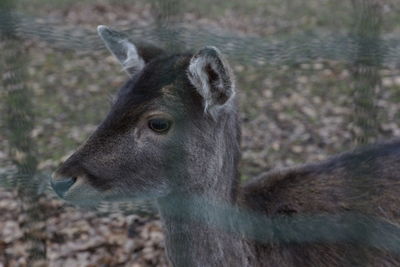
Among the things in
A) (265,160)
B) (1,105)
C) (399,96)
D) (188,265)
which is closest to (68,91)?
(1,105)

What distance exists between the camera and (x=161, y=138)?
278 centimetres

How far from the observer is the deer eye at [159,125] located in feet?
9.00

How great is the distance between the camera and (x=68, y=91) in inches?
285

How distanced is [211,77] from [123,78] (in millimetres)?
4802

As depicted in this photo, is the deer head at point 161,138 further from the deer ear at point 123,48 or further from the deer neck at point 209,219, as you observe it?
the deer ear at point 123,48

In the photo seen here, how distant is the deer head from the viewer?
8.84 feet

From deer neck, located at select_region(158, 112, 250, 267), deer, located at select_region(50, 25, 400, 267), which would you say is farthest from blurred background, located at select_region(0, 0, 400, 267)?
deer neck, located at select_region(158, 112, 250, 267)

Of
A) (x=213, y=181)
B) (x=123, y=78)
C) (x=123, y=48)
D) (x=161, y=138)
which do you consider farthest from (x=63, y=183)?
(x=123, y=78)

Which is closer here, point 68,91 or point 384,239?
point 384,239

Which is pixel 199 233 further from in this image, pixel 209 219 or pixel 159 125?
pixel 159 125

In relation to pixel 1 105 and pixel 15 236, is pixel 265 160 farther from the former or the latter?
pixel 1 105

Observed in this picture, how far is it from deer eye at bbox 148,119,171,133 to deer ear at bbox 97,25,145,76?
382 mm

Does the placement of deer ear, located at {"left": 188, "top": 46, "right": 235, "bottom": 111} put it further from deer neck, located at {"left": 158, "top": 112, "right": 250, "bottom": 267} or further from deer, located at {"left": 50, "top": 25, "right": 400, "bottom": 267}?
deer neck, located at {"left": 158, "top": 112, "right": 250, "bottom": 267}

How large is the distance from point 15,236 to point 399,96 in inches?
150
